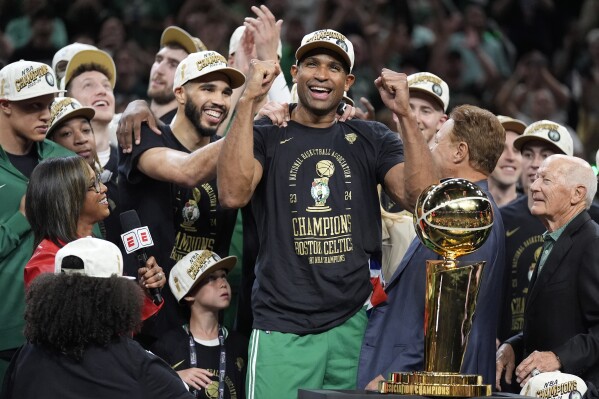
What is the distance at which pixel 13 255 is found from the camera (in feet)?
17.9

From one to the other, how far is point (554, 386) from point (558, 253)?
84cm

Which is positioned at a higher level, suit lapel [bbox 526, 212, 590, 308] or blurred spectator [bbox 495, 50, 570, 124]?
blurred spectator [bbox 495, 50, 570, 124]

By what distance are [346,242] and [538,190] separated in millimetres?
1270

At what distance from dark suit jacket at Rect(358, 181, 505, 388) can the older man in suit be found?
9.3 inches

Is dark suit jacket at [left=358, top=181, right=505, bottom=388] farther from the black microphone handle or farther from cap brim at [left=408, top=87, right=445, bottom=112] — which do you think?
cap brim at [left=408, top=87, right=445, bottom=112]

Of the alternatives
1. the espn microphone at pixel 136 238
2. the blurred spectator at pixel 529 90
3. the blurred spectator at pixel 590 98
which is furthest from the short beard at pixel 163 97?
the blurred spectator at pixel 529 90

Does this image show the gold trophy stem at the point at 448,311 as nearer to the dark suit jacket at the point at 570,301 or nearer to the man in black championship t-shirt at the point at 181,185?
the dark suit jacket at the point at 570,301

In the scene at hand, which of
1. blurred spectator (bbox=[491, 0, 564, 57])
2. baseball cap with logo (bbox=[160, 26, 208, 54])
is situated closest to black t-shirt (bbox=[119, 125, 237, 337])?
baseball cap with logo (bbox=[160, 26, 208, 54])

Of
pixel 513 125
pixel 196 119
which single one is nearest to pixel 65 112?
pixel 196 119

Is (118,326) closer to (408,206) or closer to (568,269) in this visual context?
(408,206)

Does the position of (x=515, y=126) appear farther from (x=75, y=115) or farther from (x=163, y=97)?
(x=75, y=115)

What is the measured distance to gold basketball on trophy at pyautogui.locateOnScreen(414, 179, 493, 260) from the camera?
400cm

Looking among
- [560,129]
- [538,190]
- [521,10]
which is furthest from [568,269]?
[521,10]

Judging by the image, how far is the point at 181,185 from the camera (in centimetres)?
569
